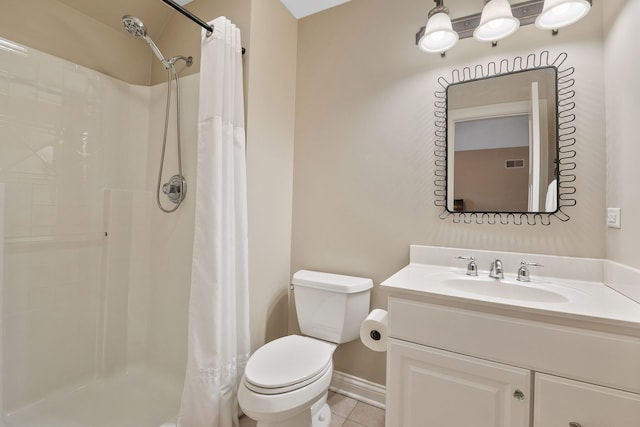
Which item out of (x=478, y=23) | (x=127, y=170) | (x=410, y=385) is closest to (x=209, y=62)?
(x=127, y=170)

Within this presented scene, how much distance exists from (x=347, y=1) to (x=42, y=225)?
2.21m

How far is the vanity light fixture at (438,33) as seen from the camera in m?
1.35

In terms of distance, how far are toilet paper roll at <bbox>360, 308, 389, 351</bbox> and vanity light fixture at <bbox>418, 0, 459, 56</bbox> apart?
137cm

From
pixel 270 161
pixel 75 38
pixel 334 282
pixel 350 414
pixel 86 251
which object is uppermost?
pixel 75 38

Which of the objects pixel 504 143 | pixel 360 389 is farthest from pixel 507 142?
pixel 360 389

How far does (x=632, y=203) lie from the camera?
3.38ft

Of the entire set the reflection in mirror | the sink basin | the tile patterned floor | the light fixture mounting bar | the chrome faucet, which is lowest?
the tile patterned floor

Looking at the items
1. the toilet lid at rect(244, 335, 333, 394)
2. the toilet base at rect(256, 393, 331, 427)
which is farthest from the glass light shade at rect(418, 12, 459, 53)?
the toilet base at rect(256, 393, 331, 427)

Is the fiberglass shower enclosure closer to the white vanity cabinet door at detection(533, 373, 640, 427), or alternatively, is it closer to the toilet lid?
the toilet lid

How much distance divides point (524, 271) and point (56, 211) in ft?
7.91

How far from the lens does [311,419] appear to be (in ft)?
4.38

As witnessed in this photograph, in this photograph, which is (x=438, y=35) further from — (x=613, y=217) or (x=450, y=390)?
(x=450, y=390)

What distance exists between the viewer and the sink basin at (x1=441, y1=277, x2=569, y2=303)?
46.0 inches

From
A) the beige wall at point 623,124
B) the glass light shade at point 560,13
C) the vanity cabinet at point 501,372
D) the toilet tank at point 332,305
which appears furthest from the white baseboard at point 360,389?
the glass light shade at point 560,13
